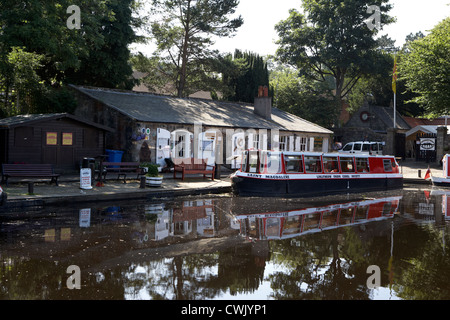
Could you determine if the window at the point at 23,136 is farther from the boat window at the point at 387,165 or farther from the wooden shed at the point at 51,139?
the boat window at the point at 387,165

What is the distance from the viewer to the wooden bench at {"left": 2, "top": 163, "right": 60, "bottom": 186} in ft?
52.7

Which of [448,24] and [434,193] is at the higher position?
[448,24]

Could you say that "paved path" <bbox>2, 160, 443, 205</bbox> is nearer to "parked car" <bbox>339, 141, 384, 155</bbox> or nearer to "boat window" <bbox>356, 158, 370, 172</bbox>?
"boat window" <bbox>356, 158, 370, 172</bbox>

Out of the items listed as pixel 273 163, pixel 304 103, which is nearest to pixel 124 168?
pixel 273 163

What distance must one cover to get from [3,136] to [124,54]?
12419mm

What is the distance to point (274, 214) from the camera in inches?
527

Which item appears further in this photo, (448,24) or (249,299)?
(448,24)

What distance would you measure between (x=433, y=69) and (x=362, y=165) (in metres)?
15.1

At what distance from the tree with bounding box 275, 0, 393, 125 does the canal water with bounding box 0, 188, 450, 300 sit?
33368mm

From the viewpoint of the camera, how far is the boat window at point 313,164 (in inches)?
757

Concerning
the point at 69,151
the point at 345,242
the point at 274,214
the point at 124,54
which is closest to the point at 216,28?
the point at 124,54

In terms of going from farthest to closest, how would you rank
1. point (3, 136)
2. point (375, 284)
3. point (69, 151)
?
point (69, 151) → point (3, 136) → point (375, 284)

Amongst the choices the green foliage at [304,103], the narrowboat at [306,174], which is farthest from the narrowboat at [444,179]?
A: the green foliage at [304,103]
